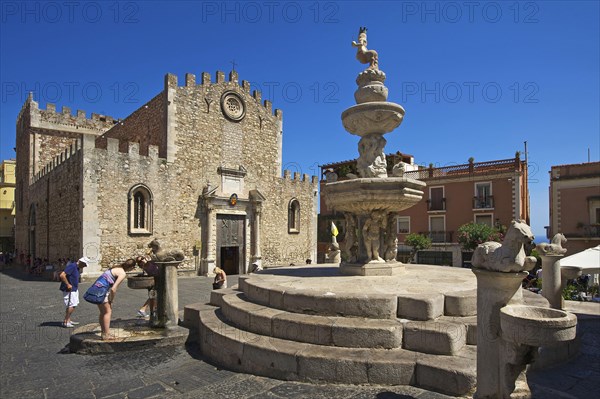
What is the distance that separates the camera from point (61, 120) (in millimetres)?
26406

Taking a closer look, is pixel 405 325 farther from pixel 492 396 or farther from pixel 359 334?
pixel 492 396

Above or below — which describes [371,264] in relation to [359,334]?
above

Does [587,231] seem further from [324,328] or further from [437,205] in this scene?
[324,328]

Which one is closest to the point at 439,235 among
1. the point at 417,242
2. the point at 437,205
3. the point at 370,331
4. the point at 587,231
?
the point at 437,205

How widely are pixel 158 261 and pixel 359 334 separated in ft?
13.3

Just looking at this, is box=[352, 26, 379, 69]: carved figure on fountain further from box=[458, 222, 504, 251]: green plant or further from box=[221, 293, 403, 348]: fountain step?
A: box=[458, 222, 504, 251]: green plant

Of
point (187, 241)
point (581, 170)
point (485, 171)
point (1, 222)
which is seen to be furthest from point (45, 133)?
point (581, 170)

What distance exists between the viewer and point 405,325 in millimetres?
4645

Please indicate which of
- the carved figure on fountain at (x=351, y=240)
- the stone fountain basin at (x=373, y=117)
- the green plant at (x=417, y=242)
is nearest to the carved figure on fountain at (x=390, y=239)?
the carved figure on fountain at (x=351, y=240)

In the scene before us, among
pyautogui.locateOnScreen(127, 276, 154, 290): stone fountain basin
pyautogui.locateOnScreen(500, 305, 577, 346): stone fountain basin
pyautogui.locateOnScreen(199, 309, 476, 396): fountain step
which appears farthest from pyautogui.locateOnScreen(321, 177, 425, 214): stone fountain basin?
pyautogui.locateOnScreen(500, 305, 577, 346): stone fountain basin

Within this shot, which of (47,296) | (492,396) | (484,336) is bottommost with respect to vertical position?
(47,296)

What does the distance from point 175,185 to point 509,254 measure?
59.2 feet

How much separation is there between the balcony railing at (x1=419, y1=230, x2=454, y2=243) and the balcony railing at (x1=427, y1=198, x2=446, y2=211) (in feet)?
6.45

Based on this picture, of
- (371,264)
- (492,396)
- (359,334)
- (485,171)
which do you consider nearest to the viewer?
(492,396)
